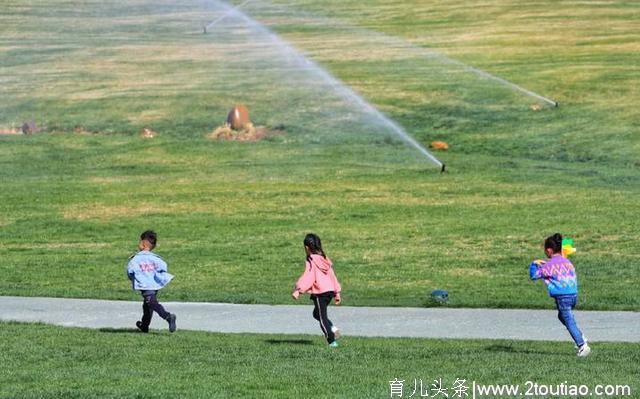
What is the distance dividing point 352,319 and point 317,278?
2.84 m

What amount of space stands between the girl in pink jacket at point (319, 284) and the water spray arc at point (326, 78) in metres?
21.5

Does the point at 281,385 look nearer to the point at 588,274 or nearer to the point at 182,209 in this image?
the point at 588,274

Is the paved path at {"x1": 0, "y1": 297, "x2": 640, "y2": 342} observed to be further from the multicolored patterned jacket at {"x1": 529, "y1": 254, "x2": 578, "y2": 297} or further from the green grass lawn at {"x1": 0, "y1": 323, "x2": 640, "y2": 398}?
the multicolored patterned jacket at {"x1": 529, "y1": 254, "x2": 578, "y2": 297}

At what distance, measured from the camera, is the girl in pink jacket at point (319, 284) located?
49.9 feet

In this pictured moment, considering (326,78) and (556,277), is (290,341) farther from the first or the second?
(326,78)

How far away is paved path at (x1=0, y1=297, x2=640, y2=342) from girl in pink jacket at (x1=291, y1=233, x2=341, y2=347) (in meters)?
1.35

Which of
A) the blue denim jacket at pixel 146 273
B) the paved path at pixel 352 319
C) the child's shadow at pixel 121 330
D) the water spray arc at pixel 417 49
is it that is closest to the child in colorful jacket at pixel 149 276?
the blue denim jacket at pixel 146 273

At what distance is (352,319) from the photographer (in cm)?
1800

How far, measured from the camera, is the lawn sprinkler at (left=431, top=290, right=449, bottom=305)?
19.2 meters

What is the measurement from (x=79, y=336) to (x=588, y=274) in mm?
8933

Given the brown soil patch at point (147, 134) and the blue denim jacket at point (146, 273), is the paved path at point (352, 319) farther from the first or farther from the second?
the brown soil patch at point (147, 134)

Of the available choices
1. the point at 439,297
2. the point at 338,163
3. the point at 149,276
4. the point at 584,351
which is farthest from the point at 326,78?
the point at 584,351

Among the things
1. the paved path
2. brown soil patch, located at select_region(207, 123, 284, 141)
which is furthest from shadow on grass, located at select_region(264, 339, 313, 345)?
brown soil patch, located at select_region(207, 123, 284, 141)

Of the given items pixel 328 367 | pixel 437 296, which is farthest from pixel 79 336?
pixel 437 296
